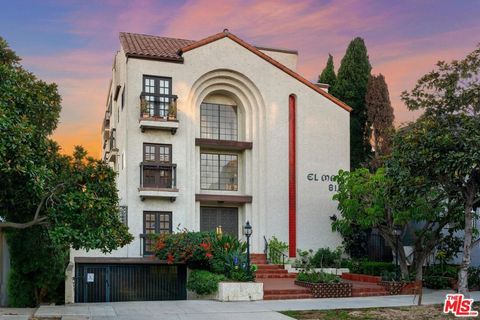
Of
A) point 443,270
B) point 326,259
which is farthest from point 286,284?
point 443,270

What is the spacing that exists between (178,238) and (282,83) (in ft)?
35.1

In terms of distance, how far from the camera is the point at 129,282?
74.1ft

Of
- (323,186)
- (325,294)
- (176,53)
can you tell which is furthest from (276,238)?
(176,53)

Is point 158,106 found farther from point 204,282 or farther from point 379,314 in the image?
point 379,314

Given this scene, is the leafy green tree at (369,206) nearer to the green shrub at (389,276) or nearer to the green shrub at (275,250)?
the green shrub at (389,276)

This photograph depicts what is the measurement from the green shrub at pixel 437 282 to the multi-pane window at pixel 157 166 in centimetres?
1131

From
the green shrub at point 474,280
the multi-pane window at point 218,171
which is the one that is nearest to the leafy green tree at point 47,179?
the multi-pane window at point 218,171

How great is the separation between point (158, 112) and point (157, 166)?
2371mm

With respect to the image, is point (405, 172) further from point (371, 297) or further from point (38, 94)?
point (38, 94)

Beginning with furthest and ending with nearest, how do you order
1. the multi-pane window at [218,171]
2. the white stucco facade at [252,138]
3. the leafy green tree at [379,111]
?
1. the leafy green tree at [379,111]
2. the multi-pane window at [218,171]
3. the white stucco facade at [252,138]

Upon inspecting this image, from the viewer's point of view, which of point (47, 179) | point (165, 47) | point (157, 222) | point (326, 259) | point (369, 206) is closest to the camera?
point (47, 179)

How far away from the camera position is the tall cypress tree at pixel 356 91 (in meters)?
37.5

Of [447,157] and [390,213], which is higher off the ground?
[447,157]

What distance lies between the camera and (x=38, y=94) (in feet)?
53.4
